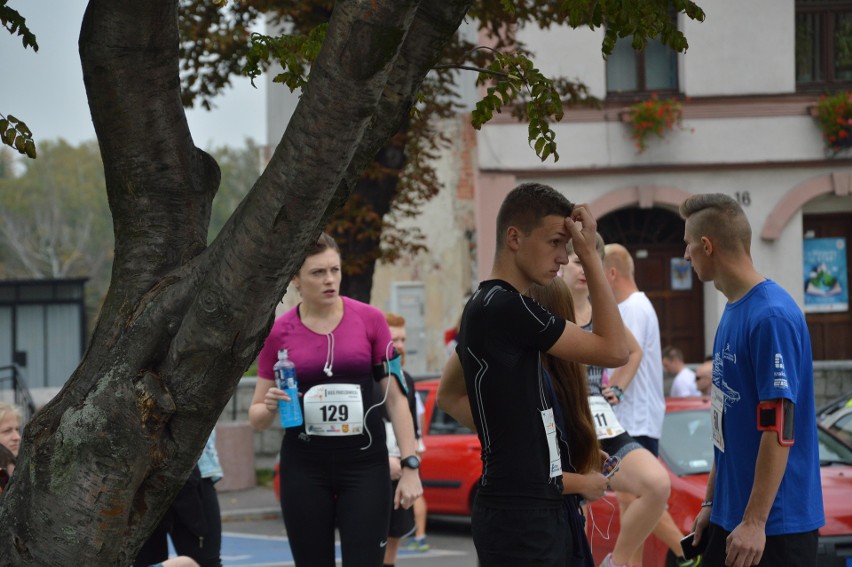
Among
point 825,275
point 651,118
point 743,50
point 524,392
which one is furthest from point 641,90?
point 524,392

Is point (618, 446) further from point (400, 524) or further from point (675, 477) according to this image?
point (400, 524)

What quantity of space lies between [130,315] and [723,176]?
19.1 m

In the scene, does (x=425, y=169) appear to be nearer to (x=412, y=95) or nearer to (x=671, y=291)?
(x=671, y=291)

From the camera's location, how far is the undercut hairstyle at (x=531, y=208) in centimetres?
437

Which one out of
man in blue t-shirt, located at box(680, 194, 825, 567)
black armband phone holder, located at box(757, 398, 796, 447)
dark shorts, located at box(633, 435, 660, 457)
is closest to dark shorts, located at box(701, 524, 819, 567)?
man in blue t-shirt, located at box(680, 194, 825, 567)

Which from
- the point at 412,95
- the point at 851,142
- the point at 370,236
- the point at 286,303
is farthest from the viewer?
the point at 286,303

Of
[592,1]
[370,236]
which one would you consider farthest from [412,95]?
[370,236]

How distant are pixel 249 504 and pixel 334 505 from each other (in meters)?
9.14

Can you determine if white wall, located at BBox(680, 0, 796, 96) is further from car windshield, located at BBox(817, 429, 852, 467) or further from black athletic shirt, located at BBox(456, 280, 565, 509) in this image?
black athletic shirt, located at BBox(456, 280, 565, 509)

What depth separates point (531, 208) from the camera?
14.4ft

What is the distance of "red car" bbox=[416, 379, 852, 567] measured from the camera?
23.9 ft

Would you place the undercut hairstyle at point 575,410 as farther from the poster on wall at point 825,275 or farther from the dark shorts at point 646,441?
the poster on wall at point 825,275

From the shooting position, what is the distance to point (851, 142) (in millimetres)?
21328

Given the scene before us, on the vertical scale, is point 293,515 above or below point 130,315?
below
